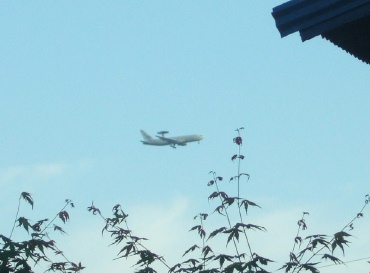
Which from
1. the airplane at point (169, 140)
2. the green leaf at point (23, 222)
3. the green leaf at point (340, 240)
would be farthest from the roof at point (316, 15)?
the airplane at point (169, 140)

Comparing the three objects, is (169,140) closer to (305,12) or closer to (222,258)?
(222,258)

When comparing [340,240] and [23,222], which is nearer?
[340,240]

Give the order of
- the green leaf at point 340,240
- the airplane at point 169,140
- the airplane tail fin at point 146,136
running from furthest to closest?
the airplane tail fin at point 146,136
the airplane at point 169,140
the green leaf at point 340,240

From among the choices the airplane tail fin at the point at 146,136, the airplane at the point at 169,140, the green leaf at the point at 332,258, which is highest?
the airplane tail fin at the point at 146,136

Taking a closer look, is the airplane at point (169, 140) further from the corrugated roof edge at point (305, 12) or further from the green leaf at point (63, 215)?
the corrugated roof edge at point (305, 12)

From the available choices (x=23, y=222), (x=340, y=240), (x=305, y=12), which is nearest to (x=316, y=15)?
(x=305, y=12)

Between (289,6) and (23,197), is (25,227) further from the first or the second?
(289,6)

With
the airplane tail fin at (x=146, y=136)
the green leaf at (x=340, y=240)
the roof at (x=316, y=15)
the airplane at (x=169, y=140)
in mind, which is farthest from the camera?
the airplane tail fin at (x=146, y=136)

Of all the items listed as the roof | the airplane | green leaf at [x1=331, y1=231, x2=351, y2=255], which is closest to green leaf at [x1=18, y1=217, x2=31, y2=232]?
green leaf at [x1=331, y1=231, x2=351, y2=255]

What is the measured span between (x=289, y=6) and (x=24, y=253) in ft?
11.6

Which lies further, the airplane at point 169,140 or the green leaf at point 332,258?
the airplane at point 169,140

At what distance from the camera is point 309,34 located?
4383 millimetres

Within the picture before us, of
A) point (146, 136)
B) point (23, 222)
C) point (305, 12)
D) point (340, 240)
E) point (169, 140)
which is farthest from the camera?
point (146, 136)

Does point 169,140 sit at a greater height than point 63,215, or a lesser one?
greater
